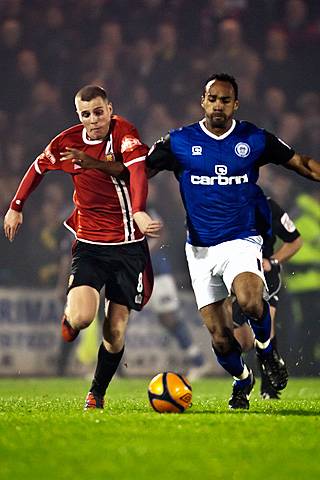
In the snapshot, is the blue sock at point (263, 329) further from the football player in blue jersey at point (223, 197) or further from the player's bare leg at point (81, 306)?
the player's bare leg at point (81, 306)

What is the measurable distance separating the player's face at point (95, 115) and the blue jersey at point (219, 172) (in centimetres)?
41

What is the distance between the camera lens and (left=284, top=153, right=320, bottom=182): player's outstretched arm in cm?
726

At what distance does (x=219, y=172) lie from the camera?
7.21 meters

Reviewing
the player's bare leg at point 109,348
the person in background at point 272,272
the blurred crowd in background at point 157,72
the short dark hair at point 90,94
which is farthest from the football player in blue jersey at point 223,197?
the blurred crowd in background at point 157,72

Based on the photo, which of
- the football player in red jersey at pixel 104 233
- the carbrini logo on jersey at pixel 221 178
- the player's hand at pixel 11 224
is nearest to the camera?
the carbrini logo on jersey at pixel 221 178

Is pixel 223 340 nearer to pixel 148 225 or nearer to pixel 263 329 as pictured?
pixel 263 329

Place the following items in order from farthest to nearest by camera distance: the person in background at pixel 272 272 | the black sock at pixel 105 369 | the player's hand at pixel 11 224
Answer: the person in background at pixel 272 272, the player's hand at pixel 11 224, the black sock at pixel 105 369

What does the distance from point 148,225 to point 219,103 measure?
1.02m

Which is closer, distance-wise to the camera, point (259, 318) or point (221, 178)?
point (259, 318)

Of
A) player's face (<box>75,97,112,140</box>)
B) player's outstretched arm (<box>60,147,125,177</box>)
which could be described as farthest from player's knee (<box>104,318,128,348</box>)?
player's face (<box>75,97,112,140</box>)

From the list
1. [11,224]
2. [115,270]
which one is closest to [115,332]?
[115,270]

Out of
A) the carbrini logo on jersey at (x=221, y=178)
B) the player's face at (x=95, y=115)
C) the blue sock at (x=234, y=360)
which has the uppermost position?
the player's face at (x=95, y=115)

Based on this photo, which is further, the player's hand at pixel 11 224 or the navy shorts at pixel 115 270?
the player's hand at pixel 11 224

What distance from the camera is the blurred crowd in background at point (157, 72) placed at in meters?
14.7
